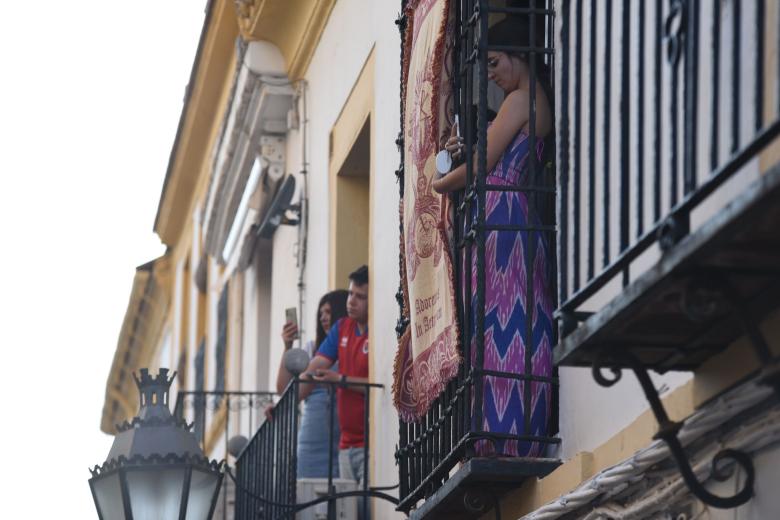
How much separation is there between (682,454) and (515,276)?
7.13 feet

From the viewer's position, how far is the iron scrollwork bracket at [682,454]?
493cm

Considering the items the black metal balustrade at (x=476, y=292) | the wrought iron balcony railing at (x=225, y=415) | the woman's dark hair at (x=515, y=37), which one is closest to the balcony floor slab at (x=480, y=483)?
the black metal balustrade at (x=476, y=292)

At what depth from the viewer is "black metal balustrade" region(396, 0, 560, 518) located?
691 centimetres

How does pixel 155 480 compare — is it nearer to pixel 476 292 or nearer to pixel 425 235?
pixel 425 235

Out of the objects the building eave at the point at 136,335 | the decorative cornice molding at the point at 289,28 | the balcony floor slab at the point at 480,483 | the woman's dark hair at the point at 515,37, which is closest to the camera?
the balcony floor slab at the point at 480,483

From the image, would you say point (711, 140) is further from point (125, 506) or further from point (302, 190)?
point (302, 190)

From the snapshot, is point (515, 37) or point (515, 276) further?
point (515, 37)

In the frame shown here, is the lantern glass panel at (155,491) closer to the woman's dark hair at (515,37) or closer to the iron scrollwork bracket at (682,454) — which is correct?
the woman's dark hair at (515,37)

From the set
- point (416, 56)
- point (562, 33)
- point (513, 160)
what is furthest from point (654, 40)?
point (416, 56)

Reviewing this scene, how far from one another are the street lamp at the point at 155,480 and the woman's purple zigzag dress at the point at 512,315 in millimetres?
1398

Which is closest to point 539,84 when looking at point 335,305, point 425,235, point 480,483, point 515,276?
point 515,276

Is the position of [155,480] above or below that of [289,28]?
below

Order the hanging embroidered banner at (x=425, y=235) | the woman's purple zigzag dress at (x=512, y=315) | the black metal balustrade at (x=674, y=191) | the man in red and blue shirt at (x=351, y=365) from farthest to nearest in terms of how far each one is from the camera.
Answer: the man in red and blue shirt at (x=351, y=365) → the hanging embroidered banner at (x=425, y=235) → the woman's purple zigzag dress at (x=512, y=315) → the black metal balustrade at (x=674, y=191)

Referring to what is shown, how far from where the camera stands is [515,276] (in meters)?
7.08
